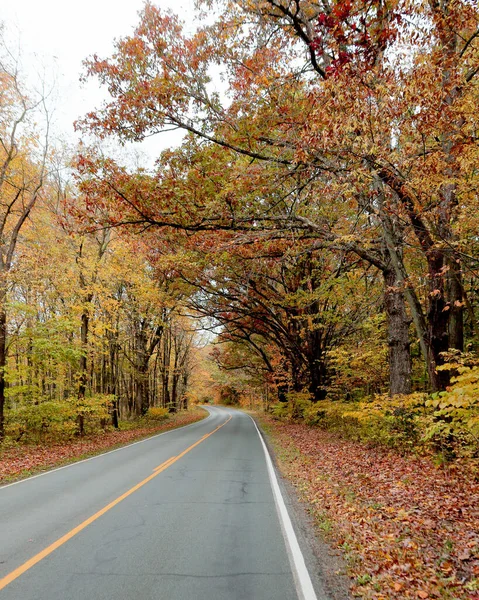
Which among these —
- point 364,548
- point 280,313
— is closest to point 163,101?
point 364,548

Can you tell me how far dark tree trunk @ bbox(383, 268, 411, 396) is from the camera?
9797mm

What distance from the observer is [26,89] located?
13203mm

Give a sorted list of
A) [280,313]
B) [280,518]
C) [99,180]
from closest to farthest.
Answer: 1. [280,518]
2. [99,180]
3. [280,313]

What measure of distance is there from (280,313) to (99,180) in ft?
42.1

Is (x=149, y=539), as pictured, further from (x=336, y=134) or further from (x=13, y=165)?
(x=13, y=165)

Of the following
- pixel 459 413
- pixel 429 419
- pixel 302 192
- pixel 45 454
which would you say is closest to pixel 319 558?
pixel 459 413

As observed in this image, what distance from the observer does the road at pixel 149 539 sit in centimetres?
350

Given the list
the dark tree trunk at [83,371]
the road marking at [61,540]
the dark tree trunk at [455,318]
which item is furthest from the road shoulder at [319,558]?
the dark tree trunk at [83,371]

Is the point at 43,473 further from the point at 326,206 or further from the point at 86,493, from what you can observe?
the point at 326,206

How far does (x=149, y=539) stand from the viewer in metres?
4.67

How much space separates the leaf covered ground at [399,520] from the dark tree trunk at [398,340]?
1.87 m

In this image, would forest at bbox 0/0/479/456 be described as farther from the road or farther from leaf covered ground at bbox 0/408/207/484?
the road

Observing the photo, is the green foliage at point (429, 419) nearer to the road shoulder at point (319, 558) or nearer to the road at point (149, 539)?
the road shoulder at point (319, 558)

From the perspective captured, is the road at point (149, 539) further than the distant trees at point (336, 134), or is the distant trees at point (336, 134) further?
the distant trees at point (336, 134)
